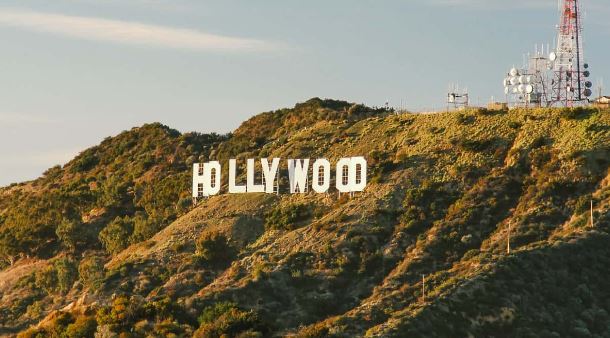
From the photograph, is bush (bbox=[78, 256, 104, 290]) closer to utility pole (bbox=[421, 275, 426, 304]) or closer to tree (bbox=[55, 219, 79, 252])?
tree (bbox=[55, 219, 79, 252])

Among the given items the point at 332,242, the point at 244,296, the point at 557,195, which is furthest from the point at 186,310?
the point at 557,195

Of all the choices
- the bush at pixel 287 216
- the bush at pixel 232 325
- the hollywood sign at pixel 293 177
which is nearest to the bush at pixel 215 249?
the bush at pixel 287 216

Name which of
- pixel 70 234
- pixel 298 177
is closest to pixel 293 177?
pixel 298 177

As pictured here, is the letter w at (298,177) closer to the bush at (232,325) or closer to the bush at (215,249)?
the bush at (215,249)

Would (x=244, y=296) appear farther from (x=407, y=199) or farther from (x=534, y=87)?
(x=534, y=87)

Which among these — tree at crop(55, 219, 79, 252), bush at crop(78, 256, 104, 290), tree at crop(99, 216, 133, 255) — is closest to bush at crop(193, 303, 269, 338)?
bush at crop(78, 256, 104, 290)

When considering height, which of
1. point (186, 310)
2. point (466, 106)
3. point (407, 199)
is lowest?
point (186, 310)

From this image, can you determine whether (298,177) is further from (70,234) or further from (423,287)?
(423,287)
